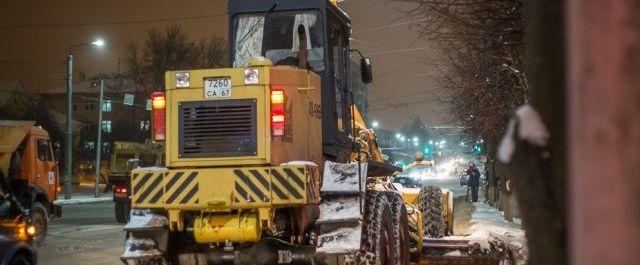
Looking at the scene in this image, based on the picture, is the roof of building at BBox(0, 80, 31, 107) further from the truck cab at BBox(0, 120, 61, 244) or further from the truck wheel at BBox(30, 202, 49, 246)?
the truck wheel at BBox(30, 202, 49, 246)

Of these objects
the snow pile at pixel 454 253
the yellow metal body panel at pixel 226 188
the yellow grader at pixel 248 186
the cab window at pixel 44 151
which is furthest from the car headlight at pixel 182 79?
the cab window at pixel 44 151

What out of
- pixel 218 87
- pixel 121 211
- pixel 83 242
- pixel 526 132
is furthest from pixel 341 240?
pixel 121 211

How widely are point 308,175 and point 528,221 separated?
5.09 metres

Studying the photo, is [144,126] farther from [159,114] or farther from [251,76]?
[251,76]

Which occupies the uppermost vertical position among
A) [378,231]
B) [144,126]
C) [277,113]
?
[144,126]

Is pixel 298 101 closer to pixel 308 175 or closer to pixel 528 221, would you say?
pixel 308 175

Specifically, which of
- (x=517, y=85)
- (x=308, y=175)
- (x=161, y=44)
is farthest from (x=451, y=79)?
(x=161, y=44)

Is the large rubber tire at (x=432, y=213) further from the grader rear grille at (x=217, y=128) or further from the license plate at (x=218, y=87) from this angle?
the license plate at (x=218, y=87)

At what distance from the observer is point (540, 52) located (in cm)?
253

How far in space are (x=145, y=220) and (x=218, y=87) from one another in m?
1.58

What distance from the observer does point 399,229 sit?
9.02 meters

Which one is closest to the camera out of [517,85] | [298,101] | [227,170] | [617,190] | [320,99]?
[617,190]

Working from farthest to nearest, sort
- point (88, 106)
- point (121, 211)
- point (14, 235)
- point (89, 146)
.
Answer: point (88, 106), point (89, 146), point (121, 211), point (14, 235)

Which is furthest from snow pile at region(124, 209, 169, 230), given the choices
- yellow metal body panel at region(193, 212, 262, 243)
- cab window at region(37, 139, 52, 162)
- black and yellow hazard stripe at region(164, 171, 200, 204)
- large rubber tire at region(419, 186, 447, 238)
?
cab window at region(37, 139, 52, 162)
